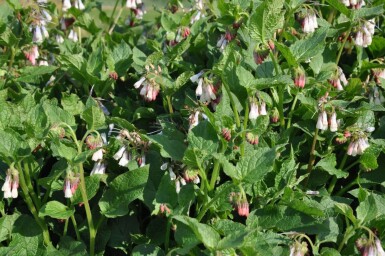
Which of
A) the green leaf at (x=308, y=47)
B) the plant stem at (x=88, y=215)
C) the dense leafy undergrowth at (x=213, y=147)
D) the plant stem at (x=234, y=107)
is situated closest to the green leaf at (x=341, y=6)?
the dense leafy undergrowth at (x=213, y=147)

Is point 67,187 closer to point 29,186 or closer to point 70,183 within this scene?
point 70,183

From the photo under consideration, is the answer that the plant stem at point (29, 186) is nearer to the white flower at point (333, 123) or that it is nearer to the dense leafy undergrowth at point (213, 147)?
the dense leafy undergrowth at point (213, 147)

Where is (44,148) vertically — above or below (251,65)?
below

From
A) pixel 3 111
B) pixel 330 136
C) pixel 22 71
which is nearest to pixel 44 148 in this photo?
pixel 3 111

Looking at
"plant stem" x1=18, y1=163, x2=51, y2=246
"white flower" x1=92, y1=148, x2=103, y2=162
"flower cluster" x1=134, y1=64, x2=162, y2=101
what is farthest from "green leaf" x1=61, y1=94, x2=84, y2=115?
"plant stem" x1=18, y1=163, x2=51, y2=246

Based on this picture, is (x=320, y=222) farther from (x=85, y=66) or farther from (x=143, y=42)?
(x=143, y=42)

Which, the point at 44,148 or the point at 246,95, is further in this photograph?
the point at 44,148
